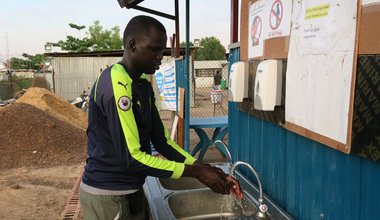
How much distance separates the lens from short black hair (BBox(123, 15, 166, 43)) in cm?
191

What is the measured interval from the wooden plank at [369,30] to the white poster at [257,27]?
3.13ft

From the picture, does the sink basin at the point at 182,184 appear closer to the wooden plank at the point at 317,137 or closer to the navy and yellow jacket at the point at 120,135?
the navy and yellow jacket at the point at 120,135

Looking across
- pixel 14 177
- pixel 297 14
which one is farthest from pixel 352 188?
pixel 14 177

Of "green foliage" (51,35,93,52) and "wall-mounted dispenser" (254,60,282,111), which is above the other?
"green foliage" (51,35,93,52)

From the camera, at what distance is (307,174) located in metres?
1.96

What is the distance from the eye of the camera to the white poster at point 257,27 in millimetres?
2352

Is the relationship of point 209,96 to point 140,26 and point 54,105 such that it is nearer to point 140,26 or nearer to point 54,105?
point 54,105

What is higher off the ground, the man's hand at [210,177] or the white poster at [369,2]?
the white poster at [369,2]

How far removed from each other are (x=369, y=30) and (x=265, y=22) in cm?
103

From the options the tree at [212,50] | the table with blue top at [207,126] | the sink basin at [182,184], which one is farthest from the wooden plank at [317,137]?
the tree at [212,50]

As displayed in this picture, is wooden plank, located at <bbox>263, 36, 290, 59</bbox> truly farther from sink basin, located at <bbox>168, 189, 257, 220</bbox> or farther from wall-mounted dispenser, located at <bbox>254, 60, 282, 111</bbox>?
sink basin, located at <bbox>168, 189, 257, 220</bbox>

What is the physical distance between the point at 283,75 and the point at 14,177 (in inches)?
252

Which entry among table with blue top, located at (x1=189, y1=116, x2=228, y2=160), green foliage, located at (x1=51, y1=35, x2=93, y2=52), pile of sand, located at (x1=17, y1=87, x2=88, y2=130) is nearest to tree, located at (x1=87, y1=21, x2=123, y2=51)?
green foliage, located at (x1=51, y1=35, x2=93, y2=52)

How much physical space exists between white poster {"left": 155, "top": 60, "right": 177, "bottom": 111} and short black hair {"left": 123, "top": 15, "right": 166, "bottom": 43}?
4805 mm
